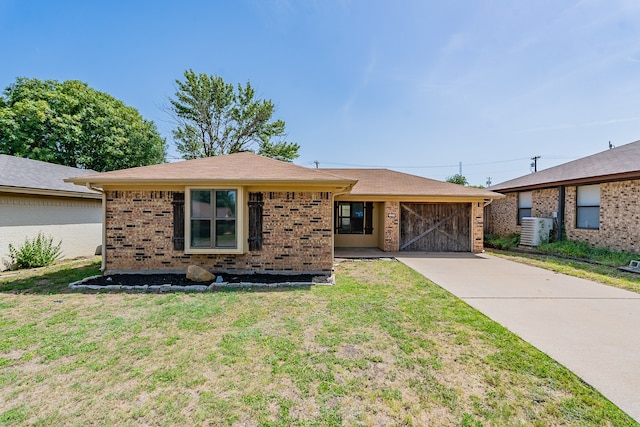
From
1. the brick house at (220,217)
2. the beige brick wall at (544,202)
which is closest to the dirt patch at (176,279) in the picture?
the brick house at (220,217)

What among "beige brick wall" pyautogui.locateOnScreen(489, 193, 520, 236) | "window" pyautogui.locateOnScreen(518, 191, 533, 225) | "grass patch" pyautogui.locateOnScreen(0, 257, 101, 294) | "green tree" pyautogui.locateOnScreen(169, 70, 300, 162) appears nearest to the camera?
"grass patch" pyautogui.locateOnScreen(0, 257, 101, 294)

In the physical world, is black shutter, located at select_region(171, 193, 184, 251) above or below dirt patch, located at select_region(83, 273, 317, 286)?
above

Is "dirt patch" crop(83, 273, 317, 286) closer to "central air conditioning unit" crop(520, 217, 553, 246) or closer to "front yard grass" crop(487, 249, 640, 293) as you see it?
"front yard grass" crop(487, 249, 640, 293)

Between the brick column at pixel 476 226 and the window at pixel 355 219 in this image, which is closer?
the brick column at pixel 476 226

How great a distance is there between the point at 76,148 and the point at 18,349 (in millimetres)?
20469

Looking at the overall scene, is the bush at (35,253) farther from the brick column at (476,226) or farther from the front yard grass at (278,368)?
the brick column at (476,226)

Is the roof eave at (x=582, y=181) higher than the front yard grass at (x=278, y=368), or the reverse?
the roof eave at (x=582, y=181)

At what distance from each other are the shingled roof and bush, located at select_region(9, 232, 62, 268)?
1.47 metres

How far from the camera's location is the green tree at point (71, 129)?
643 inches

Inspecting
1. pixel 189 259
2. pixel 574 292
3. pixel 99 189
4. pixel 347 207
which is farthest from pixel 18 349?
pixel 347 207

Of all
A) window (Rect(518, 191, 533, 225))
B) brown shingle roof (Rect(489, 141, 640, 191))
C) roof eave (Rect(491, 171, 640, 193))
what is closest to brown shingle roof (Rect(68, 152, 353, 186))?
roof eave (Rect(491, 171, 640, 193))

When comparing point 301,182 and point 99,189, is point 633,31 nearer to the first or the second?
point 301,182

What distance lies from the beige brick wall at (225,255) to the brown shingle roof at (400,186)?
3827 mm

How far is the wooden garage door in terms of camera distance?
424 inches
